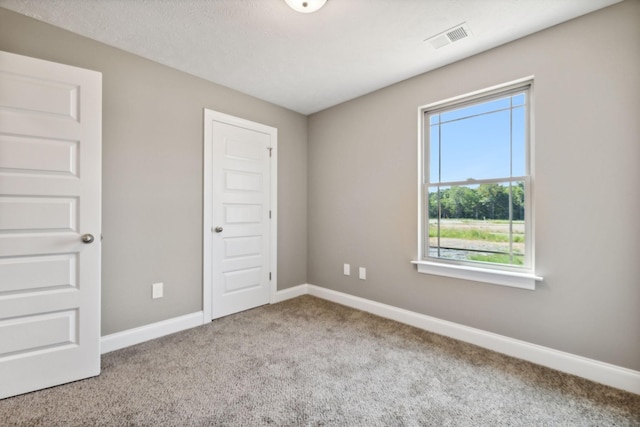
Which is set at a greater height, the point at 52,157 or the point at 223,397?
the point at 52,157

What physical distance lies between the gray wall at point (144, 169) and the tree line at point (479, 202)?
7.87 feet

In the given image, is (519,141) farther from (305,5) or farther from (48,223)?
(48,223)

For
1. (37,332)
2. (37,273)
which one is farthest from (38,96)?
(37,332)

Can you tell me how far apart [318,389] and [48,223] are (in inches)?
81.2

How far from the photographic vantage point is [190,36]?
7.12ft

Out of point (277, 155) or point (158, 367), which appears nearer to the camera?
point (158, 367)

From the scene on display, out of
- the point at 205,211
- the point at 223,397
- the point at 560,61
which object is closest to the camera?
the point at 223,397

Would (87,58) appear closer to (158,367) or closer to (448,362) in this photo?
(158,367)

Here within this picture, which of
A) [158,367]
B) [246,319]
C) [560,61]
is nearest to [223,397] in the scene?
[158,367]

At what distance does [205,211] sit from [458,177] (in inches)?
98.9

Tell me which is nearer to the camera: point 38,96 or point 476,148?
point 38,96

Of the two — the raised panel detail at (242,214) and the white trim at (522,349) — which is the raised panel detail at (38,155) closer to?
the raised panel detail at (242,214)

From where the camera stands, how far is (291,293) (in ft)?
12.1

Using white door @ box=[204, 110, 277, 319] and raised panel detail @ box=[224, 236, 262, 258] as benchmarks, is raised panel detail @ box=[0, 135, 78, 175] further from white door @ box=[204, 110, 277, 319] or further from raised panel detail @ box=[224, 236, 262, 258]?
raised panel detail @ box=[224, 236, 262, 258]
